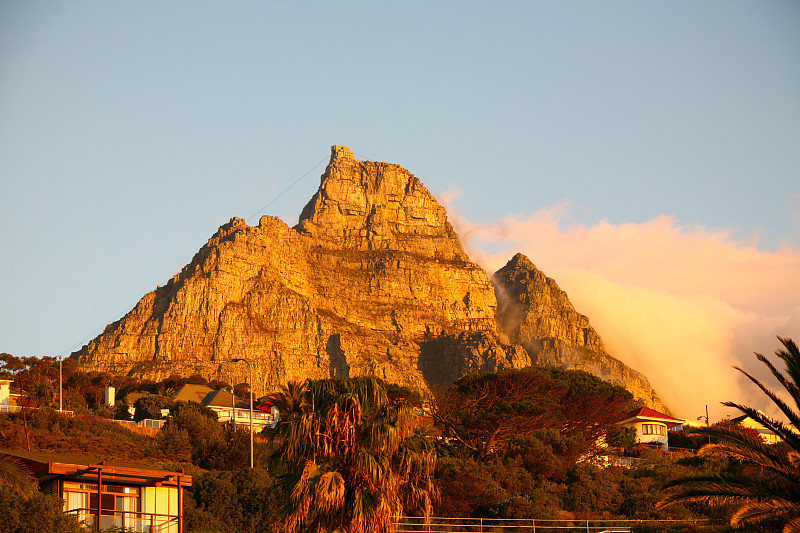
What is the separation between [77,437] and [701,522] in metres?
47.3

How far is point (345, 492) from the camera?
34281 mm

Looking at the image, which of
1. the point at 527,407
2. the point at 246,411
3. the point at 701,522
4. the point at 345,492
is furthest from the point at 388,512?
the point at 246,411

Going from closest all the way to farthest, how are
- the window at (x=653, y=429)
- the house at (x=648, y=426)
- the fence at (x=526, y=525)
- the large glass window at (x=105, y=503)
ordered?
the large glass window at (x=105, y=503), the fence at (x=526, y=525), the house at (x=648, y=426), the window at (x=653, y=429)

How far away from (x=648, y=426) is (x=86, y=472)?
78.7 metres

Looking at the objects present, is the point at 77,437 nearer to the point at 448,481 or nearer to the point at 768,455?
the point at 448,481

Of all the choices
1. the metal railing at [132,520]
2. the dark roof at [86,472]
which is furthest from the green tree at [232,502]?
the dark roof at [86,472]

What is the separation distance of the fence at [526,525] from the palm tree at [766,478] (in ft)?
59.0

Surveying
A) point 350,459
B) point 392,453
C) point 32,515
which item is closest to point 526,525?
point 392,453

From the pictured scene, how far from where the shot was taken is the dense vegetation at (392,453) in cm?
3459

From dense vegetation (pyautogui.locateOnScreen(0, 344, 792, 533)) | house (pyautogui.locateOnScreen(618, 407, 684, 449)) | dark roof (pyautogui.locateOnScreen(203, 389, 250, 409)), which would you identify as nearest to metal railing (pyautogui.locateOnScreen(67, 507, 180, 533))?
dense vegetation (pyautogui.locateOnScreen(0, 344, 792, 533))

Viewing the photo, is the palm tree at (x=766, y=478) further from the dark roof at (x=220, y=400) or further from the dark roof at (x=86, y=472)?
the dark roof at (x=220, y=400)

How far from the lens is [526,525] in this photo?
52875 mm

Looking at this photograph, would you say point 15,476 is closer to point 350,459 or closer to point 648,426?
point 350,459

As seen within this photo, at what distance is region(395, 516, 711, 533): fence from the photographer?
48531 millimetres
